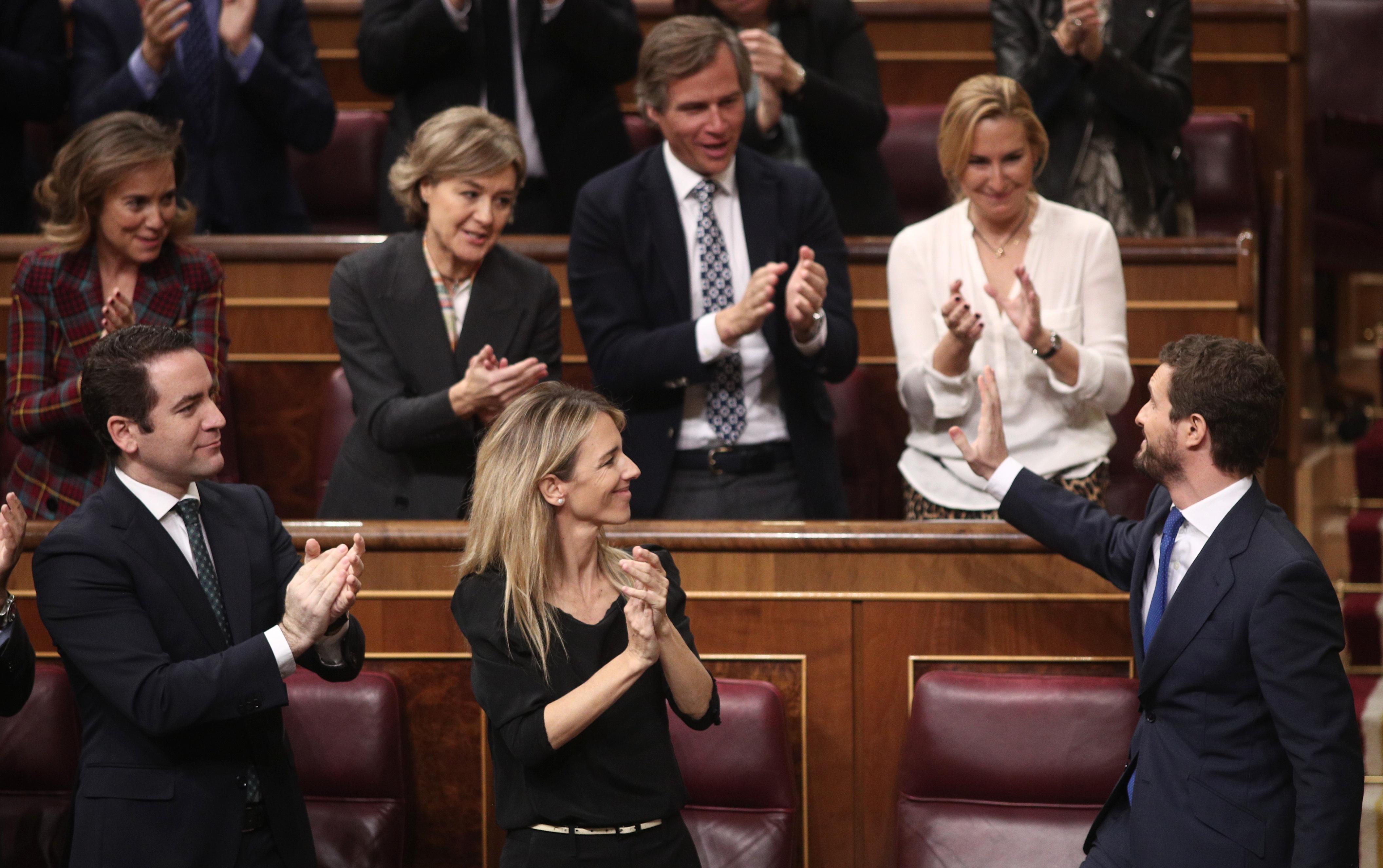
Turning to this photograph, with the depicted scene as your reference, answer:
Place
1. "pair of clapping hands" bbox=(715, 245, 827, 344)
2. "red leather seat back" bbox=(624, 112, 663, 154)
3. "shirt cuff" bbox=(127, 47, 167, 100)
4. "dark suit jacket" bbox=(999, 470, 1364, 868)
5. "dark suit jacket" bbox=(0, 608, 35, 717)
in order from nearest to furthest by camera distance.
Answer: "dark suit jacket" bbox=(999, 470, 1364, 868) < "dark suit jacket" bbox=(0, 608, 35, 717) < "pair of clapping hands" bbox=(715, 245, 827, 344) < "shirt cuff" bbox=(127, 47, 167, 100) < "red leather seat back" bbox=(624, 112, 663, 154)

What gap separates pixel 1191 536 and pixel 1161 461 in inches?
4.2

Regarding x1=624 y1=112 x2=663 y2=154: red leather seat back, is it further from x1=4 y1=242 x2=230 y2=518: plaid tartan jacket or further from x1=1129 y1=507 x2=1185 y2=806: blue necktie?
x1=1129 y1=507 x2=1185 y2=806: blue necktie

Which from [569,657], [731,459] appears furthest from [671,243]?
[569,657]

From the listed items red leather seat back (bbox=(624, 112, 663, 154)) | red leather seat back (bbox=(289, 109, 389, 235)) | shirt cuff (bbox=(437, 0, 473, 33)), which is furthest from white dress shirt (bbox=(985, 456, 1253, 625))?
red leather seat back (bbox=(289, 109, 389, 235))

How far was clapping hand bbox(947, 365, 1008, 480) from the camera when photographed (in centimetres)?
226

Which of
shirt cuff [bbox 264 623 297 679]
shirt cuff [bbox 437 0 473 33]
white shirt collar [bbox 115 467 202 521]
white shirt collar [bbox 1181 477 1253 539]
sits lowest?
shirt cuff [bbox 264 623 297 679]

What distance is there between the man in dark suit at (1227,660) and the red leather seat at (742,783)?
49 cm

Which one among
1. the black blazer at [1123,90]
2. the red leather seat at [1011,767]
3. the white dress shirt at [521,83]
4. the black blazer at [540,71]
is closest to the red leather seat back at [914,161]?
the black blazer at [1123,90]

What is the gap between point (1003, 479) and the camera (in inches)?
88.3

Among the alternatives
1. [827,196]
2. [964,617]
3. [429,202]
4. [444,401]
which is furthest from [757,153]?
[964,617]

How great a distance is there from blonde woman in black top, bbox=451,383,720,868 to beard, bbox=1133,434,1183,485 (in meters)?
0.62

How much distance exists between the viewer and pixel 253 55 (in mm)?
3512

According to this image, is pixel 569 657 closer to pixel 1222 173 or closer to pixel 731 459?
pixel 731 459

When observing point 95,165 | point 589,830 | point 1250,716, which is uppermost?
point 95,165
